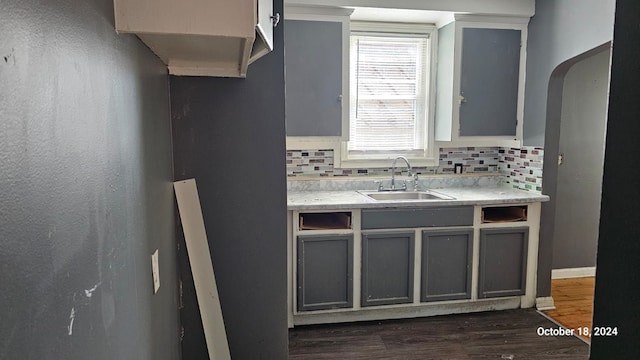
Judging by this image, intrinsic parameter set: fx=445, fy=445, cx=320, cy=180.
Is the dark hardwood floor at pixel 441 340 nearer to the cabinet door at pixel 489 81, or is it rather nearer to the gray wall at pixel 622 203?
the cabinet door at pixel 489 81

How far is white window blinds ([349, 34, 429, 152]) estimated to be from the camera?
140 inches

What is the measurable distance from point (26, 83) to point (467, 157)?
363 cm

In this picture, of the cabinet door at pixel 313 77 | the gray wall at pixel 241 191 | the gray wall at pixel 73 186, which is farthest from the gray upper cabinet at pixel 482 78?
the gray wall at pixel 73 186

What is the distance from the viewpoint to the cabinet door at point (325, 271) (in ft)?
9.76

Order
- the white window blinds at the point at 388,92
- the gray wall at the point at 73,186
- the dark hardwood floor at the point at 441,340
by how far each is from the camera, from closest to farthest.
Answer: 1. the gray wall at the point at 73,186
2. the dark hardwood floor at the point at 441,340
3. the white window blinds at the point at 388,92

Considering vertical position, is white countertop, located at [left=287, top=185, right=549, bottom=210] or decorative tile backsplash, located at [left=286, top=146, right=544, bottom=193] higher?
decorative tile backsplash, located at [left=286, top=146, right=544, bottom=193]

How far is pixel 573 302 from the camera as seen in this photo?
3506mm

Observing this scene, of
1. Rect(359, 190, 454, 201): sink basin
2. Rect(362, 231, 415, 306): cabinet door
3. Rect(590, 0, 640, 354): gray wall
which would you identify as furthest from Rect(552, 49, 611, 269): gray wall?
Rect(590, 0, 640, 354): gray wall

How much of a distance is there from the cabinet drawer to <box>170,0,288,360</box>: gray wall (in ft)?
3.98

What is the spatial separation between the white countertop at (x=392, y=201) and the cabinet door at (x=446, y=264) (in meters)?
0.22

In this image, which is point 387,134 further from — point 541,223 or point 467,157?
point 541,223

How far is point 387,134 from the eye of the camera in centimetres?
371

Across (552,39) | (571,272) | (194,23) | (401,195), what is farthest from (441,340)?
(194,23)

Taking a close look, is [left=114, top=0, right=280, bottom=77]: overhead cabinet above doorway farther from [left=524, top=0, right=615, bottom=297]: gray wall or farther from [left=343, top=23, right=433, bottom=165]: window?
[left=524, top=0, right=615, bottom=297]: gray wall
